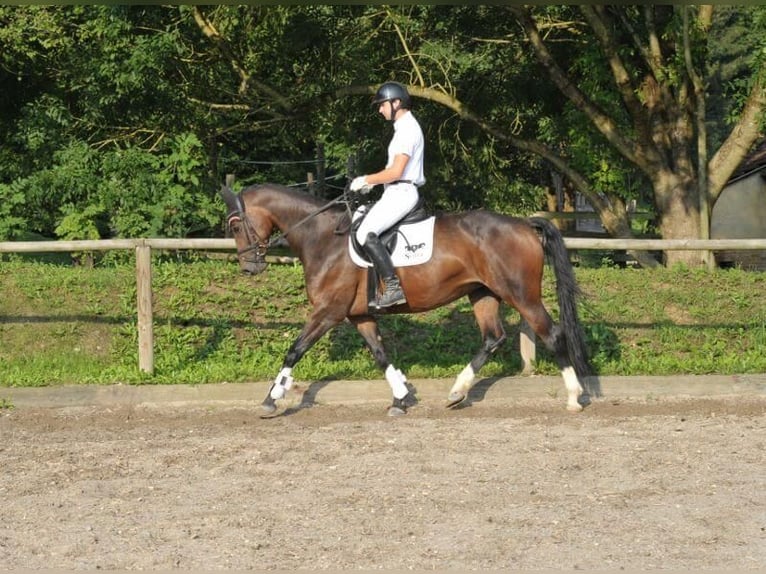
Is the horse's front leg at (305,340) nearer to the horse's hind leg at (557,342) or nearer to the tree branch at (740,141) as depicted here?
the horse's hind leg at (557,342)

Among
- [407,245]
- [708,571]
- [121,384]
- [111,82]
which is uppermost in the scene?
[111,82]

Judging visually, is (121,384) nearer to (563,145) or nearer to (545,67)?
(545,67)

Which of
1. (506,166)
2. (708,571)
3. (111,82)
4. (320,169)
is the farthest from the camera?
(320,169)

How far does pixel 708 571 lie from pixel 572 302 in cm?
483

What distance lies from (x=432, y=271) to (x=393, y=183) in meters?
0.85

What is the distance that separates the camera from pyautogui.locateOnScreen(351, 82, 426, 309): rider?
9148 millimetres

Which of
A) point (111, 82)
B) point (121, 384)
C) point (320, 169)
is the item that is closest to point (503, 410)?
point (121, 384)

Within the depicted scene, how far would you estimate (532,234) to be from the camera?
9.52 metres

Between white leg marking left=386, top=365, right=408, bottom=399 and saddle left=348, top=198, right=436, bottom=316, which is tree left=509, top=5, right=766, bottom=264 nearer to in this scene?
saddle left=348, top=198, right=436, bottom=316

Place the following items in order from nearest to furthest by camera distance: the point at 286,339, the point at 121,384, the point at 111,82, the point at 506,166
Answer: the point at 121,384
the point at 286,339
the point at 111,82
the point at 506,166

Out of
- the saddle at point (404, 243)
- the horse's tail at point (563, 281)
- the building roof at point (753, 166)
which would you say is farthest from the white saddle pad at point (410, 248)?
the building roof at point (753, 166)

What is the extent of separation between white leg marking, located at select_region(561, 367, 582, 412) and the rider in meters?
1.63

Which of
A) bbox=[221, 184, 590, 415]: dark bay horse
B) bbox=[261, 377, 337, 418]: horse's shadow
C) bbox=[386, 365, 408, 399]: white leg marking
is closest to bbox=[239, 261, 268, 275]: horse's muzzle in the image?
bbox=[221, 184, 590, 415]: dark bay horse

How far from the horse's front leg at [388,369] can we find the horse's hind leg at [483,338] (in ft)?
1.41
